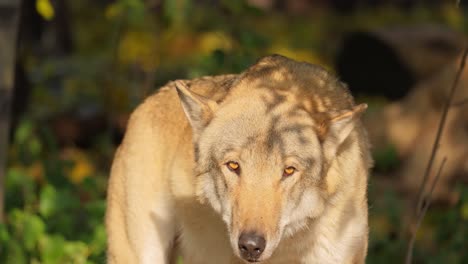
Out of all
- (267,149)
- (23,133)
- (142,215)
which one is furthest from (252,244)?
(23,133)

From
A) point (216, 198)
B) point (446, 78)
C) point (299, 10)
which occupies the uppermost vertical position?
point (216, 198)

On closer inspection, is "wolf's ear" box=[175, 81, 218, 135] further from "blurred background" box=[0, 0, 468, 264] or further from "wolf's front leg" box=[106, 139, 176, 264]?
"blurred background" box=[0, 0, 468, 264]

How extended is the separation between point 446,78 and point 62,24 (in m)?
6.31

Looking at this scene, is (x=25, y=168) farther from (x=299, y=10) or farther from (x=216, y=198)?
(x=299, y=10)

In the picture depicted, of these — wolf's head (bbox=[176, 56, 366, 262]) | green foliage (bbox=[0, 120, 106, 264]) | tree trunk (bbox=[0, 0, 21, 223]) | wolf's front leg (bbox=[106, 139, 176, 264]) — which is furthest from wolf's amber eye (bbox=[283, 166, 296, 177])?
tree trunk (bbox=[0, 0, 21, 223])

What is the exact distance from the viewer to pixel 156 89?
826 cm

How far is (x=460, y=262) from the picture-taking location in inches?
347

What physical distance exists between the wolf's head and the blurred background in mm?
1875

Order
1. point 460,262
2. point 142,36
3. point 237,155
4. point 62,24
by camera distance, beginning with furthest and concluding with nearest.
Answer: point 142,36, point 62,24, point 460,262, point 237,155

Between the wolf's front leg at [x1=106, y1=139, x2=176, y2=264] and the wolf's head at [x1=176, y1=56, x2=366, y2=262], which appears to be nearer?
the wolf's head at [x1=176, y1=56, x2=366, y2=262]

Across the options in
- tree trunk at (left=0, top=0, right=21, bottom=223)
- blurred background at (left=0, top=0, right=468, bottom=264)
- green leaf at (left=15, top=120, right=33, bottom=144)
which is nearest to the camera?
tree trunk at (left=0, top=0, right=21, bottom=223)

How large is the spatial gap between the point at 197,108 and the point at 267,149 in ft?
2.04

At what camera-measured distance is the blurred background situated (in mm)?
8203

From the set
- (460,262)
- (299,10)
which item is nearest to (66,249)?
(460,262)
